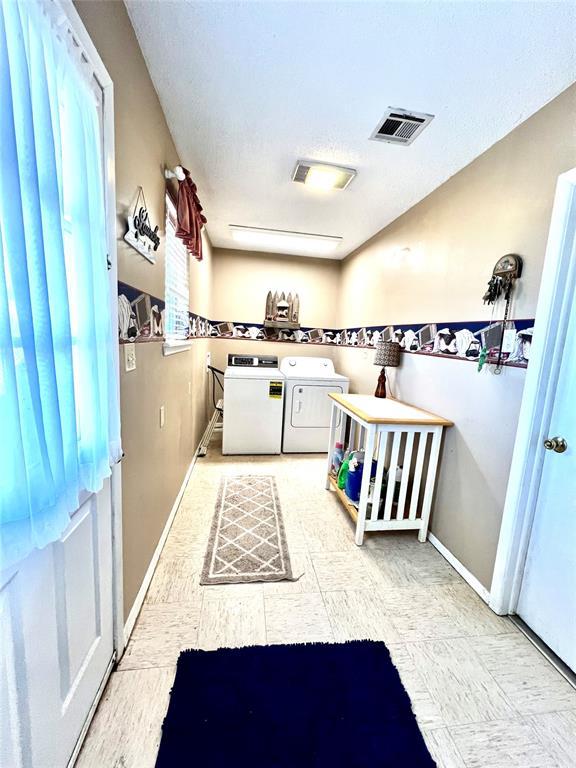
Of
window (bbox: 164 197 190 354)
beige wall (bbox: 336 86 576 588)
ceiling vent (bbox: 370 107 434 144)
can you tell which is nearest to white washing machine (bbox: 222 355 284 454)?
window (bbox: 164 197 190 354)

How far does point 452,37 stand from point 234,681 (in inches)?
105

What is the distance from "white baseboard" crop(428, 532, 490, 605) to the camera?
5.52ft

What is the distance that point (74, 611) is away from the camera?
0.93 metres

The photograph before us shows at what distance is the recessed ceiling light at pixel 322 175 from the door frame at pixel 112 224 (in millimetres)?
1425

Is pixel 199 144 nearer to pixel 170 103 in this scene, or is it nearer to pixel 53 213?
pixel 170 103

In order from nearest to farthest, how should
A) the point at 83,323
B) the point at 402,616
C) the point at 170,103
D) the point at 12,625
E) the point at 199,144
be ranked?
1. the point at 12,625
2. the point at 83,323
3. the point at 402,616
4. the point at 170,103
5. the point at 199,144

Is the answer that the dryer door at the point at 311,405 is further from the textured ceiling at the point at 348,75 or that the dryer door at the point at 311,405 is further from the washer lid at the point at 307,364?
the textured ceiling at the point at 348,75

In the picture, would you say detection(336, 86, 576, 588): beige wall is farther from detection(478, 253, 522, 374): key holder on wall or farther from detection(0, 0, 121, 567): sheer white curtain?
detection(0, 0, 121, 567): sheer white curtain

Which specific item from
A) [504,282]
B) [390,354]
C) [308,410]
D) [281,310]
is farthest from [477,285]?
[281,310]

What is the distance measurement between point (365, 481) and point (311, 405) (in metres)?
1.63

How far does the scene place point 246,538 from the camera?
6.78 feet

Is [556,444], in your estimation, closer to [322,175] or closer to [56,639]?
[56,639]

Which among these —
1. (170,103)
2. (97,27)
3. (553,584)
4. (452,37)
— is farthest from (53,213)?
(553,584)

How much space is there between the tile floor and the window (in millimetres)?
1334
